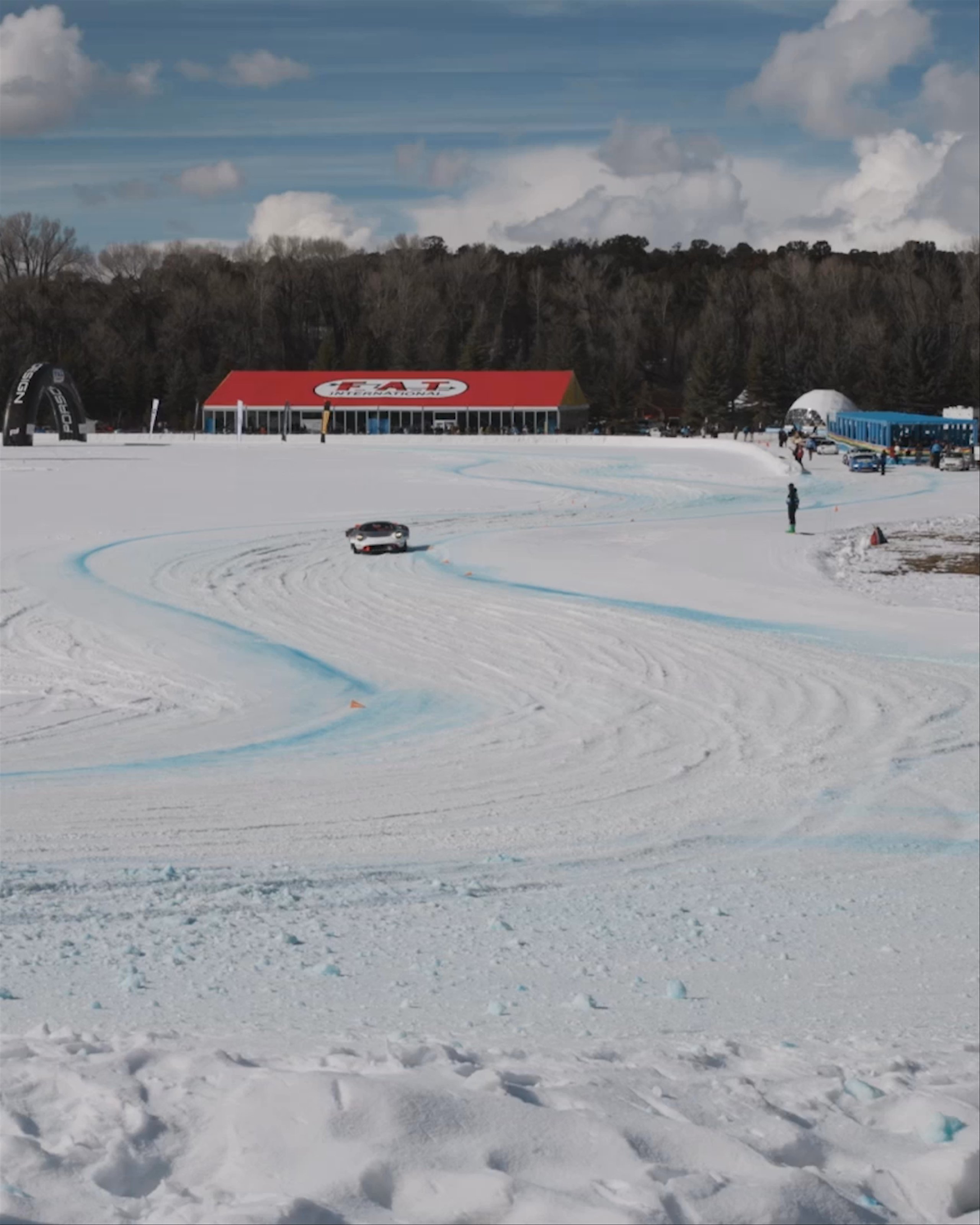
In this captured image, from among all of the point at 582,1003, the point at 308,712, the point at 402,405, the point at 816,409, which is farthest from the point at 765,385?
the point at 582,1003

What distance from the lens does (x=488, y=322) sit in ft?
428

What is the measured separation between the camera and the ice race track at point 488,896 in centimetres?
483

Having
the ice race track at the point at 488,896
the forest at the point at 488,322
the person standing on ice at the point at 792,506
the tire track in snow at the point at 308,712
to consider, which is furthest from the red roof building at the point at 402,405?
the tire track in snow at the point at 308,712

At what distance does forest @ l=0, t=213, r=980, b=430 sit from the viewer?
107m

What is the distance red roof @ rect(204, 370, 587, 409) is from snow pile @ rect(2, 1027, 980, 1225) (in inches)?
3242

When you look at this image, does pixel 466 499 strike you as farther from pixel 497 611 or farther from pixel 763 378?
pixel 763 378

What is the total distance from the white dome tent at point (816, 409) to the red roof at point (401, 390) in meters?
14.1

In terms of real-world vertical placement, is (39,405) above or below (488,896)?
above

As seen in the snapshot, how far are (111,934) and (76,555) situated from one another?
2088 centimetres

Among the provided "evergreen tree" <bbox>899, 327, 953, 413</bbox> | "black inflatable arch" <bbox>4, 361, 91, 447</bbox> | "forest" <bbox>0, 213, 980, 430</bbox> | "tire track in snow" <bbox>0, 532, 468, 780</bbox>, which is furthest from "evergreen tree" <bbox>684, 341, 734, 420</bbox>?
"tire track in snow" <bbox>0, 532, 468, 780</bbox>

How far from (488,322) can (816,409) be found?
50.1 m

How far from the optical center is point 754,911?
393 inches

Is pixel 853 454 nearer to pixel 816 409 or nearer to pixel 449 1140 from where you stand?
pixel 816 409

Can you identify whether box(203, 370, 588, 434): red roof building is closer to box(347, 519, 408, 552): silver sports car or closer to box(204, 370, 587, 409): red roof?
box(204, 370, 587, 409): red roof
